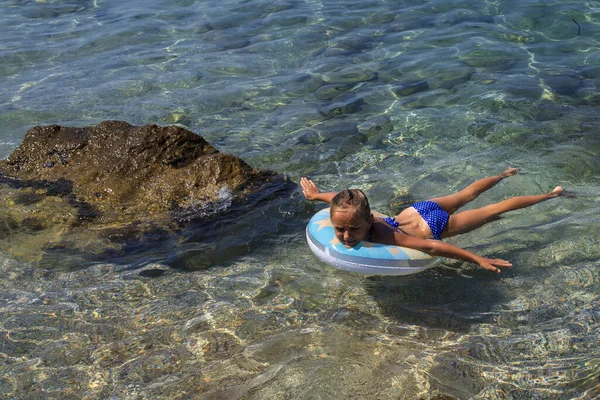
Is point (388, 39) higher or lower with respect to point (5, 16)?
lower

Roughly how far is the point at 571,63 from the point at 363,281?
6.81 meters

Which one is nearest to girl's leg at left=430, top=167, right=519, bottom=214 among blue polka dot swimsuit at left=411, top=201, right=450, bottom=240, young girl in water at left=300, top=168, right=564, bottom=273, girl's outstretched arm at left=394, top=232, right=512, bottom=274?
young girl in water at left=300, top=168, right=564, bottom=273

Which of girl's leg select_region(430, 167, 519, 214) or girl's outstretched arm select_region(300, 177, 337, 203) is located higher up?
girl's outstretched arm select_region(300, 177, 337, 203)

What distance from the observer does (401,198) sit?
7004 mm

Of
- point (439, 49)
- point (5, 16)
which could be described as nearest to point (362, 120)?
point (439, 49)

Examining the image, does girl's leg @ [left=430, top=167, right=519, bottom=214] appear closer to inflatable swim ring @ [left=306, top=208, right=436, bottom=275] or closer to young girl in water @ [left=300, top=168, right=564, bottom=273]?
young girl in water @ [left=300, top=168, right=564, bottom=273]

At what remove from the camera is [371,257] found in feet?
16.8

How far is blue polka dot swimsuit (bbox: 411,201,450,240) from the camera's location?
5.82m

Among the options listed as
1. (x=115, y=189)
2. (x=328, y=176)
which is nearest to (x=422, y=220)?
(x=328, y=176)

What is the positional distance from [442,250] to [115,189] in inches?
129

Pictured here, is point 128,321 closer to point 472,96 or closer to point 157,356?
point 157,356

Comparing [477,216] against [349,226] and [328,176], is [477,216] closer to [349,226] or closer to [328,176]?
[349,226]

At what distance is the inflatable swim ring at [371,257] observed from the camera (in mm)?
5109

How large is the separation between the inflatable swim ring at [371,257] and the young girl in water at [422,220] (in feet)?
0.22
